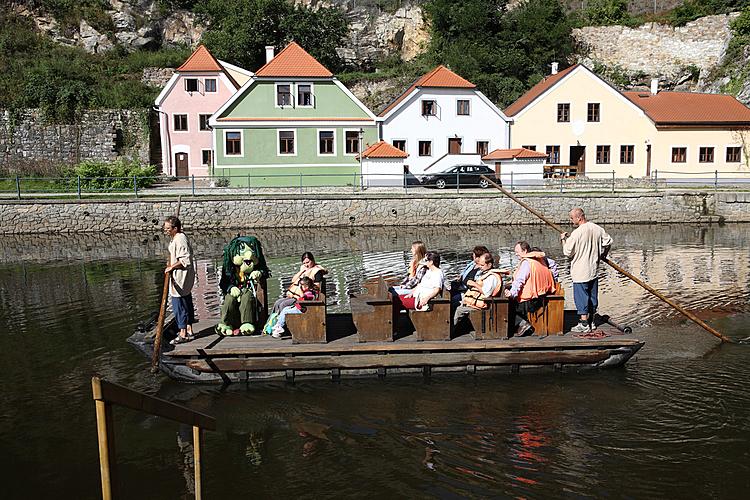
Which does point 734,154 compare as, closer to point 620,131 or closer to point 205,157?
point 620,131

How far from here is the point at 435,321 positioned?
971 centimetres

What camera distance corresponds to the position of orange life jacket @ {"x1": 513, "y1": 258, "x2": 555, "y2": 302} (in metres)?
9.91

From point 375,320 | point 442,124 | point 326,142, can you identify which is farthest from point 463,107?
point 375,320

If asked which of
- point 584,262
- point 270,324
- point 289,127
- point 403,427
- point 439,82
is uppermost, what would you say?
point 439,82

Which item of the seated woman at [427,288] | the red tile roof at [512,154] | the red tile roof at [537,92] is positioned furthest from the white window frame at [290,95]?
the seated woman at [427,288]

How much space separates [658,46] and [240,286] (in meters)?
51.5

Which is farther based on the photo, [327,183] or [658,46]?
[658,46]

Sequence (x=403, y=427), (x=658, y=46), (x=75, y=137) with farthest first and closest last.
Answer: (x=658, y=46)
(x=75, y=137)
(x=403, y=427)

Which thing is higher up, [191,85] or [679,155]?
[191,85]

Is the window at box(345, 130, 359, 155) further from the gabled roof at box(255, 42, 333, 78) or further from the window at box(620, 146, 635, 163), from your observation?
the window at box(620, 146, 635, 163)

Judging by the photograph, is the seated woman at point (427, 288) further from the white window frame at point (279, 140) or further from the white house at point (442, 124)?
the white house at point (442, 124)

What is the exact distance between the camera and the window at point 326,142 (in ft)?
125

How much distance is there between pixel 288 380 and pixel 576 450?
401cm

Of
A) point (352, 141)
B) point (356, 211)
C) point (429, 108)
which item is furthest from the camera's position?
point (429, 108)
